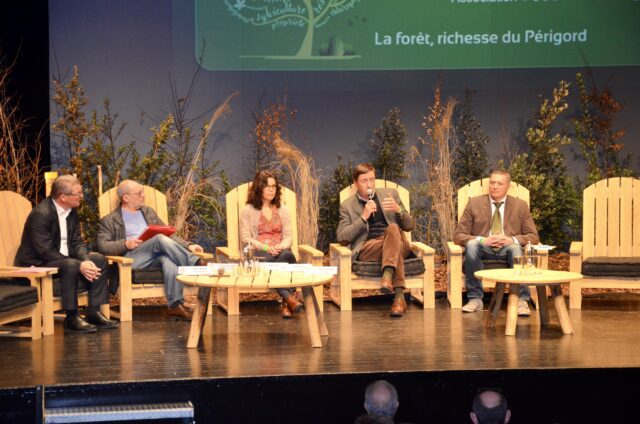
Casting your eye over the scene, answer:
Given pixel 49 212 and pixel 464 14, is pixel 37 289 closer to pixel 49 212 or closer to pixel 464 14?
pixel 49 212

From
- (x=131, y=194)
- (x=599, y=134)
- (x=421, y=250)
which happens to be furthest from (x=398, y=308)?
(x=599, y=134)

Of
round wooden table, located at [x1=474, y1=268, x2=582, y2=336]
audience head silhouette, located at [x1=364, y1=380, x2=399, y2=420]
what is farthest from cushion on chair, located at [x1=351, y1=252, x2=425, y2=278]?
audience head silhouette, located at [x1=364, y1=380, x2=399, y2=420]

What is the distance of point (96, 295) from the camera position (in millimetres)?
6875

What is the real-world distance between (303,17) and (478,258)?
340cm

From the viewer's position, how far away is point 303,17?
31.7 feet

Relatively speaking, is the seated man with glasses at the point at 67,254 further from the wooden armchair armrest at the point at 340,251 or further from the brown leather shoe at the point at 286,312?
the wooden armchair armrest at the point at 340,251

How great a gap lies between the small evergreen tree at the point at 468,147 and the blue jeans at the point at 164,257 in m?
3.51

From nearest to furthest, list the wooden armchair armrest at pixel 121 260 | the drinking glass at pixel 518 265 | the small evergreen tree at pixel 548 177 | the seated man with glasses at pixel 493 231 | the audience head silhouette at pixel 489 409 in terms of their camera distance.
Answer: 1. the audience head silhouette at pixel 489 409
2. the drinking glass at pixel 518 265
3. the wooden armchair armrest at pixel 121 260
4. the seated man with glasses at pixel 493 231
5. the small evergreen tree at pixel 548 177

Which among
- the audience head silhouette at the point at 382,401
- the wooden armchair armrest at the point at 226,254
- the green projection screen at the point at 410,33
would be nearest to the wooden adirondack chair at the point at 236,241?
the wooden armchair armrest at the point at 226,254

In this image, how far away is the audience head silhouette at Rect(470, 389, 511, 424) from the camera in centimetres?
395

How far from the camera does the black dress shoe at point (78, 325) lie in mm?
6680

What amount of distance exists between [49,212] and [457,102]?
14.9ft

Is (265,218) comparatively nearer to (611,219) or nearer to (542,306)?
(542,306)

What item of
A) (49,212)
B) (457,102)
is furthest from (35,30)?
(457,102)
